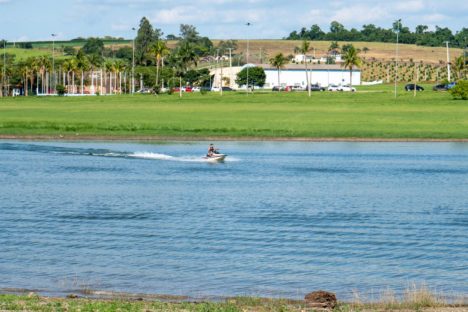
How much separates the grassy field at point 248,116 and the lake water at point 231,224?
59.7 ft

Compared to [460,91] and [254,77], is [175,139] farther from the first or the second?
[254,77]

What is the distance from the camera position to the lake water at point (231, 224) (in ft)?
94.9

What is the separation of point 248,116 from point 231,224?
72.8 metres

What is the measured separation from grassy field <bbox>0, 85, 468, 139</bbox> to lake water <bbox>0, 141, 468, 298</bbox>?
18.2 metres

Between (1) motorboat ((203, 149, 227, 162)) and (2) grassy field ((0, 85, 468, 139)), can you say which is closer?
(1) motorboat ((203, 149, 227, 162))

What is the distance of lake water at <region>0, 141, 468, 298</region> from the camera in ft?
94.9

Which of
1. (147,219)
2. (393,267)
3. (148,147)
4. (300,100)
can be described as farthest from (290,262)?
(300,100)

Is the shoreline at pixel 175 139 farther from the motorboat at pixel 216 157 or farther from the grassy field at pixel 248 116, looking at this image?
the motorboat at pixel 216 157

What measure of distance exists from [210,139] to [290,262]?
61777 mm

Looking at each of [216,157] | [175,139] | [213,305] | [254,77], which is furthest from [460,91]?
[213,305]

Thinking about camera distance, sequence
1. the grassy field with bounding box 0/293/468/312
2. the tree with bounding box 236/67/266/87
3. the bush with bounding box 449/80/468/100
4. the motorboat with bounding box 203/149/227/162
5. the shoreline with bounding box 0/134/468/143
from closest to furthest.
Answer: the grassy field with bounding box 0/293/468/312
the motorboat with bounding box 203/149/227/162
the shoreline with bounding box 0/134/468/143
the bush with bounding box 449/80/468/100
the tree with bounding box 236/67/266/87

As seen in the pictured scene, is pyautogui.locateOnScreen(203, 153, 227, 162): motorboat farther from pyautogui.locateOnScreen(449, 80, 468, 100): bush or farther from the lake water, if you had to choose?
pyautogui.locateOnScreen(449, 80, 468, 100): bush

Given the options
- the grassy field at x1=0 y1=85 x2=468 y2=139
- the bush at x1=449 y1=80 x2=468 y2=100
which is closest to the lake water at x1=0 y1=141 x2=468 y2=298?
the grassy field at x1=0 y1=85 x2=468 y2=139

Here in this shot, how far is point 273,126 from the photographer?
99562mm
